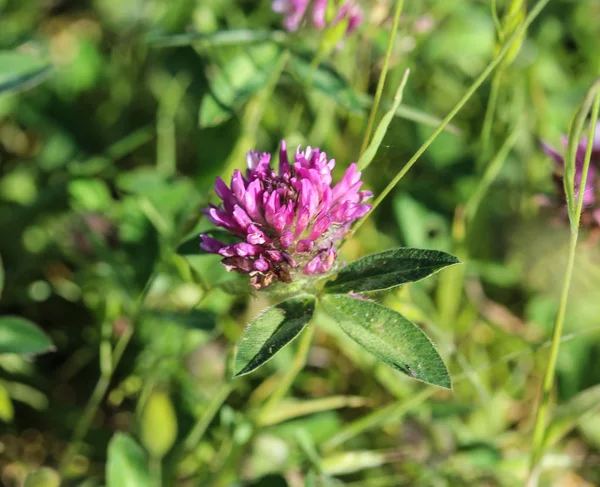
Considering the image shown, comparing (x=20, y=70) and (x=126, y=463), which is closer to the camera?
(x=126, y=463)

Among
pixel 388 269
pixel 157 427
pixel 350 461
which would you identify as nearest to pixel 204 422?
pixel 157 427

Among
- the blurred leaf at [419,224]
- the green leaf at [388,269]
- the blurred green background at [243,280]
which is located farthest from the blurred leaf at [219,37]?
the green leaf at [388,269]

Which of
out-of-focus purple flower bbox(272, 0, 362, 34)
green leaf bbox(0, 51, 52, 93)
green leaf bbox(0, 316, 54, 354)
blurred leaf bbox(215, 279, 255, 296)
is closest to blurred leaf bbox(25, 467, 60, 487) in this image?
green leaf bbox(0, 316, 54, 354)

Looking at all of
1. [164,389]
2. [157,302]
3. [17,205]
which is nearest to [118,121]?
[17,205]

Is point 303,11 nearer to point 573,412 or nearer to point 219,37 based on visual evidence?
point 219,37

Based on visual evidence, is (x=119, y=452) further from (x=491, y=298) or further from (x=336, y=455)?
(x=491, y=298)

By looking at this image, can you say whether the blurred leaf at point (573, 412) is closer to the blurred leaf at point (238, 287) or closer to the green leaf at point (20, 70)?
the blurred leaf at point (238, 287)
